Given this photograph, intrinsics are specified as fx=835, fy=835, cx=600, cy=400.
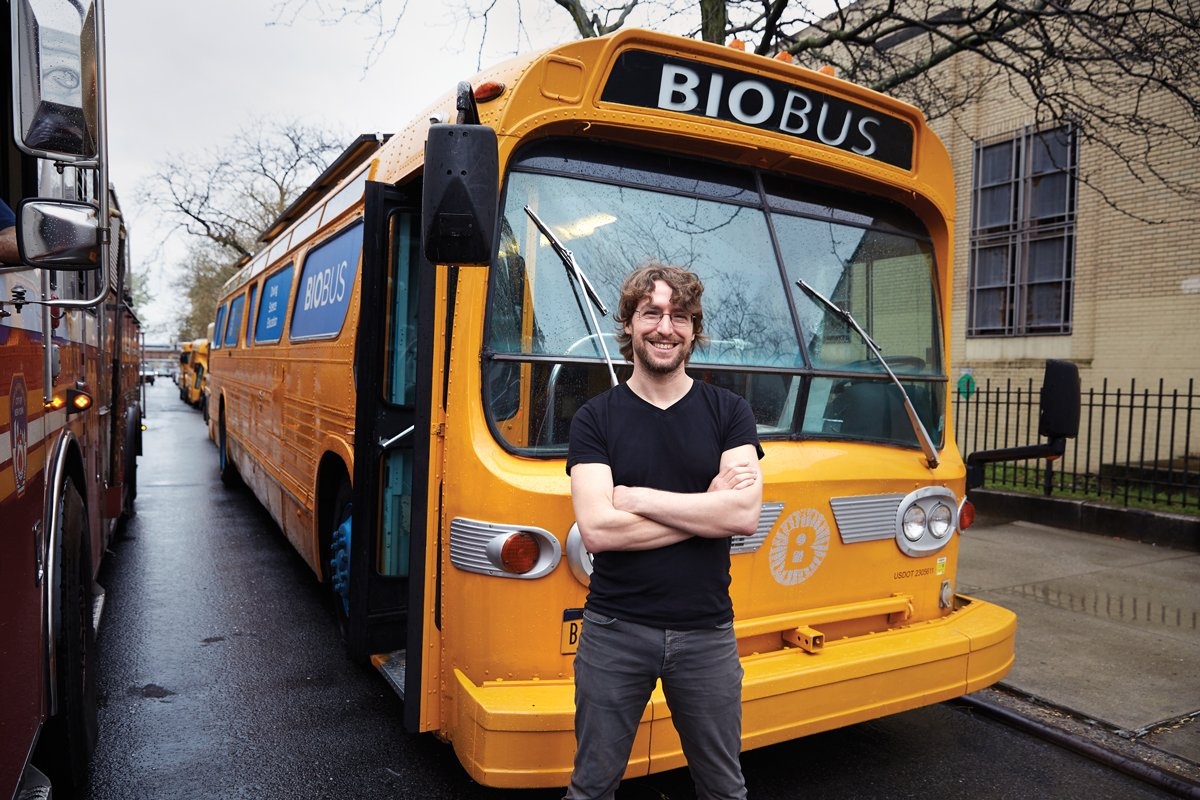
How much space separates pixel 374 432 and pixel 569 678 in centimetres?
137

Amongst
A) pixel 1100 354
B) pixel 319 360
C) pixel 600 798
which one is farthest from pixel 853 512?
pixel 1100 354

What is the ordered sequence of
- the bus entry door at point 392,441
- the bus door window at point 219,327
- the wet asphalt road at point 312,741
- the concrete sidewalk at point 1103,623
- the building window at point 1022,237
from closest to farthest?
1. the bus entry door at point 392,441
2. the wet asphalt road at point 312,741
3. the concrete sidewalk at point 1103,623
4. the bus door window at point 219,327
5. the building window at point 1022,237

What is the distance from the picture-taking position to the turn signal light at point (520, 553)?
2.79 meters

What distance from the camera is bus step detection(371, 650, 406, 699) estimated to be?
3523 millimetres

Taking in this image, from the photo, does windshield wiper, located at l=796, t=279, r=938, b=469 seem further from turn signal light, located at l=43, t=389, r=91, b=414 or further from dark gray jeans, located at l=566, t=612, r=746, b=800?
turn signal light, located at l=43, t=389, r=91, b=414

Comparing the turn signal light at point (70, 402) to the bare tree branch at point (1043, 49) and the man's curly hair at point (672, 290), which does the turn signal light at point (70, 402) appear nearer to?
the man's curly hair at point (672, 290)

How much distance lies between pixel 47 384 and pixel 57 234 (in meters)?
1.03

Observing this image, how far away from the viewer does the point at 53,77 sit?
207 cm

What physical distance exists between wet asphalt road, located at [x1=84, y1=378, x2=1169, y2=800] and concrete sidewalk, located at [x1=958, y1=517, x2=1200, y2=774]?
613 millimetres

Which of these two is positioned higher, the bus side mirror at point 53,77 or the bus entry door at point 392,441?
the bus side mirror at point 53,77

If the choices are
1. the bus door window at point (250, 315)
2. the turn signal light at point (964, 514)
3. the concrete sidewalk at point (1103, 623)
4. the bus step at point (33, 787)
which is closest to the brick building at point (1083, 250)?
the concrete sidewalk at point (1103, 623)

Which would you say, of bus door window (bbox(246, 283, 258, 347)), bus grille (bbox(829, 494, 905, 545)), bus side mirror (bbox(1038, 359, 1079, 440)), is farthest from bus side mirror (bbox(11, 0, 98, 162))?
bus door window (bbox(246, 283, 258, 347))

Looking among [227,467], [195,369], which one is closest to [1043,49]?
[227,467]

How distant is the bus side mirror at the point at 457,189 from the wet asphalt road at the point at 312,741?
85.1 inches
